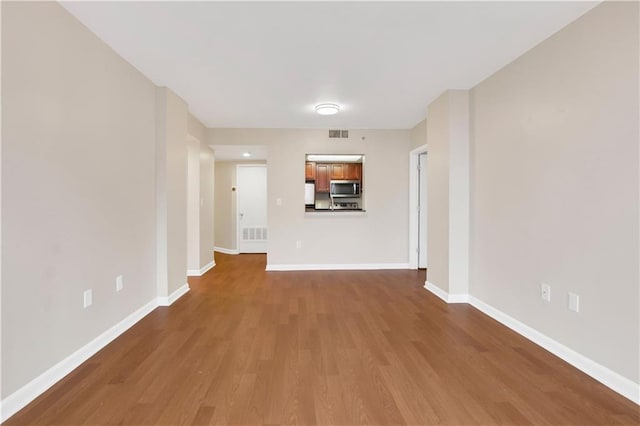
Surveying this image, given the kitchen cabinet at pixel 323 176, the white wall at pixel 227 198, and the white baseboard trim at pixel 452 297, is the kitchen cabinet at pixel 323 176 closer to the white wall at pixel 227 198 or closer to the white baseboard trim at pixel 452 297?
the white wall at pixel 227 198

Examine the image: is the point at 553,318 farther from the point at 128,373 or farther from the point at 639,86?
the point at 128,373

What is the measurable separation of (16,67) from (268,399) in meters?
2.35

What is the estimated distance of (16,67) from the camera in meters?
1.65

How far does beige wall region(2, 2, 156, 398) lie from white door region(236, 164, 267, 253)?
4.21 meters

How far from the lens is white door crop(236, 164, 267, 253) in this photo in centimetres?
716

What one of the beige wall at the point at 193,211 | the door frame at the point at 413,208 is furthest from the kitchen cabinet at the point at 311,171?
the beige wall at the point at 193,211

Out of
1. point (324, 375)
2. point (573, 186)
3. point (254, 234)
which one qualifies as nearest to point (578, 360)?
point (573, 186)

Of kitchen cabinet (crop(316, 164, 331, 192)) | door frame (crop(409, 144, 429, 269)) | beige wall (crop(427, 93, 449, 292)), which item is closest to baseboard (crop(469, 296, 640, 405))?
beige wall (crop(427, 93, 449, 292))

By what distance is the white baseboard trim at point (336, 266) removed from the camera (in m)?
5.25

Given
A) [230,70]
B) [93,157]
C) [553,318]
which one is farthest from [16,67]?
[553,318]

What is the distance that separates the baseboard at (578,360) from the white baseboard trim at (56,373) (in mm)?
3476

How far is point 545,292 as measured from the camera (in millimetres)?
2398

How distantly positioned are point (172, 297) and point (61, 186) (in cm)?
193

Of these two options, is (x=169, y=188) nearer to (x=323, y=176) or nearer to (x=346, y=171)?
(x=323, y=176)
